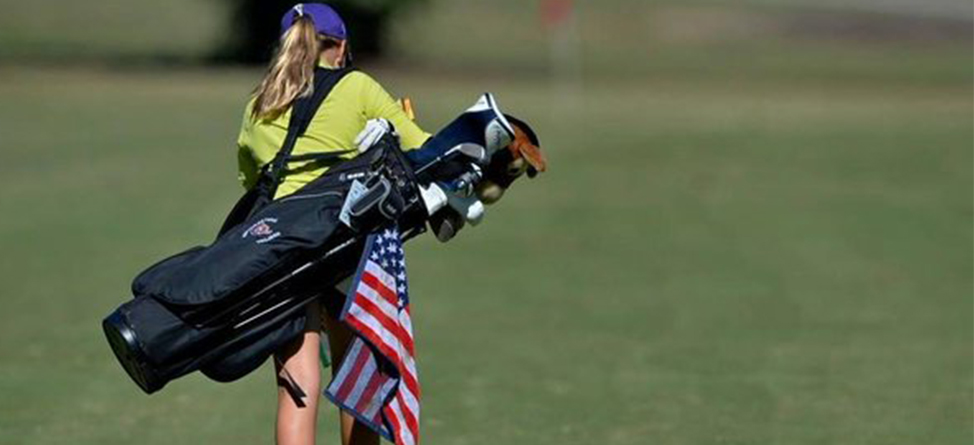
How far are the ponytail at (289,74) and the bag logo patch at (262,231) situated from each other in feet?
1.41

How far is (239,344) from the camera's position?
266 inches

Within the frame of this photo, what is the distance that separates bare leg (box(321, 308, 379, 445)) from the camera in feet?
23.8

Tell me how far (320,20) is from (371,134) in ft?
1.67

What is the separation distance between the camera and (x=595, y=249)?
19.1 metres

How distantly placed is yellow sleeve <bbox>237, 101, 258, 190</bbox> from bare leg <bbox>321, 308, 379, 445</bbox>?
1.81ft

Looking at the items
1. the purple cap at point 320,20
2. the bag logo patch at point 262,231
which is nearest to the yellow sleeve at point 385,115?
the purple cap at point 320,20

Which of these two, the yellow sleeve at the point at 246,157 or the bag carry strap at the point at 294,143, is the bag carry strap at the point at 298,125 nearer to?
the bag carry strap at the point at 294,143

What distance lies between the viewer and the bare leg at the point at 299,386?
23.0 ft

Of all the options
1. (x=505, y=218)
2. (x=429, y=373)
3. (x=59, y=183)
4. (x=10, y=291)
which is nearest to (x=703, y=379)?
(x=429, y=373)

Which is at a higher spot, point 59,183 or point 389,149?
point 59,183

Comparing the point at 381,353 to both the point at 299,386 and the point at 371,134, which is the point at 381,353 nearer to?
the point at 299,386

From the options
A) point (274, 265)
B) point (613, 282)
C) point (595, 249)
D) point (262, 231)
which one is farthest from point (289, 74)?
point (595, 249)

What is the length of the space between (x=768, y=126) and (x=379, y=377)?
1146 inches

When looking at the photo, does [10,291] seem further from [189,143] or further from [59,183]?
[189,143]
